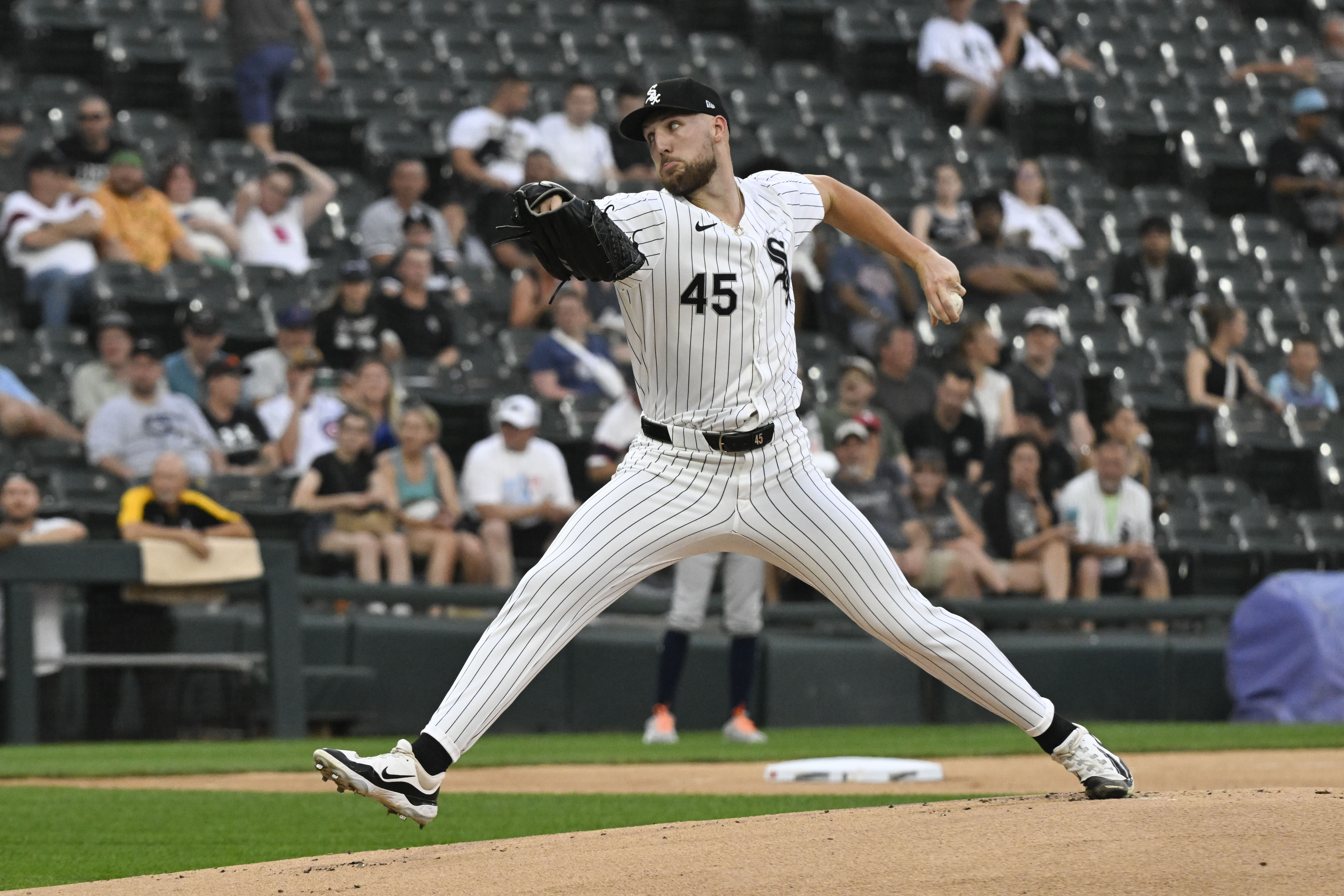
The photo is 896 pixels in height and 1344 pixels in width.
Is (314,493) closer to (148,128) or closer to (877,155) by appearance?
(148,128)

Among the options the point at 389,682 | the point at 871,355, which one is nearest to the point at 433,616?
the point at 389,682

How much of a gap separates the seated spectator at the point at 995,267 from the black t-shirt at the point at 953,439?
172 cm

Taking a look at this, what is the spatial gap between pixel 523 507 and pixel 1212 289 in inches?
276

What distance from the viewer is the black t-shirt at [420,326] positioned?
39.8 ft

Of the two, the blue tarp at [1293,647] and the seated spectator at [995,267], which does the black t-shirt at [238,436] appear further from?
the blue tarp at [1293,647]

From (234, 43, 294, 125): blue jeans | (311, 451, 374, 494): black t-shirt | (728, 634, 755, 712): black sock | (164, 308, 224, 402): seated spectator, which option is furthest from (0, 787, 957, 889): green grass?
(234, 43, 294, 125): blue jeans

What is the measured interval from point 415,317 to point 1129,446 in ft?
15.0

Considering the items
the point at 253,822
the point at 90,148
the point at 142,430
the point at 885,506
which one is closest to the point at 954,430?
the point at 885,506

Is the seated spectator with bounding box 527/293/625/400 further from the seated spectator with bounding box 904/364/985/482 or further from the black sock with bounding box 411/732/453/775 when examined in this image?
the black sock with bounding box 411/732/453/775

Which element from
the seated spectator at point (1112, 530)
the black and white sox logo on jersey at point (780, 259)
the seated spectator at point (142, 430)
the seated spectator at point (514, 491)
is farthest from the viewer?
the seated spectator at point (1112, 530)

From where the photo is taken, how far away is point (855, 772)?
7.57m

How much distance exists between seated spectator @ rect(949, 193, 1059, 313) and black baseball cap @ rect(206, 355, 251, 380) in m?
5.42

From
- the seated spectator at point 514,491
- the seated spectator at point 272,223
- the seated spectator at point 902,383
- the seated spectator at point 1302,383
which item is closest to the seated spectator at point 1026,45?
the seated spectator at point 1302,383

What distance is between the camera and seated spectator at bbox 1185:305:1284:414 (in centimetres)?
1406
